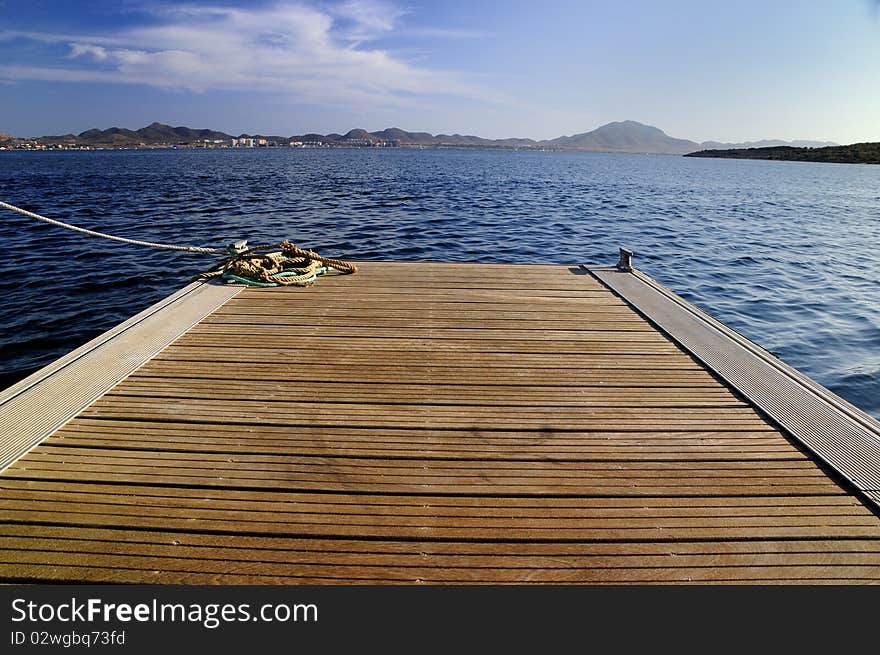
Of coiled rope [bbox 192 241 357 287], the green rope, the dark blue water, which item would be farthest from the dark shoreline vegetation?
the green rope

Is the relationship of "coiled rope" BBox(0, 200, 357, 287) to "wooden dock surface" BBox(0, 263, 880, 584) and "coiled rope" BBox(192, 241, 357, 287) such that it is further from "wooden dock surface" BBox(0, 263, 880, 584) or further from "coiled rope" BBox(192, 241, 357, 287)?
"wooden dock surface" BBox(0, 263, 880, 584)

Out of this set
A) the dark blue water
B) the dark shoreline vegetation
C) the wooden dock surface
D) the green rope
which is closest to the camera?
the wooden dock surface

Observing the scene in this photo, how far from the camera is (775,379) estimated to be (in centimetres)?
367

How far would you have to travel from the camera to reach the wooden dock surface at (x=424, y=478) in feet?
6.77

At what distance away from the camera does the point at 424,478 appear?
258 centimetres

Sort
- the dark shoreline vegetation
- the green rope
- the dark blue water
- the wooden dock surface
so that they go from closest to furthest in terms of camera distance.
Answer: the wooden dock surface → the green rope → the dark blue water → the dark shoreline vegetation

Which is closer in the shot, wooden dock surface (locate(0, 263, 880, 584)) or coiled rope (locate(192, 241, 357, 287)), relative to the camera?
wooden dock surface (locate(0, 263, 880, 584))

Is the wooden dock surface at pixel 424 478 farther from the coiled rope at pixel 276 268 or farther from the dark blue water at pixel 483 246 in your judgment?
the dark blue water at pixel 483 246

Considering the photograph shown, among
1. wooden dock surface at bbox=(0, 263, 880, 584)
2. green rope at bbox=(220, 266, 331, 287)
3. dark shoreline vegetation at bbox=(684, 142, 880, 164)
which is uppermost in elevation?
dark shoreline vegetation at bbox=(684, 142, 880, 164)

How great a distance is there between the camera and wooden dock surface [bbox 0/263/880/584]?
2064 millimetres

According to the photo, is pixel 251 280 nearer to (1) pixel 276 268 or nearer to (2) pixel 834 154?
(1) pixel 276 268

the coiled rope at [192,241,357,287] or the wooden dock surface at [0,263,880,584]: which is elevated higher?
the coiled rope at [192,241,357,287]
